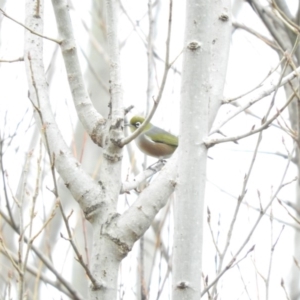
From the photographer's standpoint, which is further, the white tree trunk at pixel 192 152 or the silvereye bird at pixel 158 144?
the silvereye bird at pixel 158 144

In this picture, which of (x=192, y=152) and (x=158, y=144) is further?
(x=158, y=144)

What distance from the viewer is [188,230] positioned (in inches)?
77.1

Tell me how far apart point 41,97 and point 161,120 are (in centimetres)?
178

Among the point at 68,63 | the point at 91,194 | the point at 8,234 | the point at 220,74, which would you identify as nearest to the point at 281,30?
the point at 220,74

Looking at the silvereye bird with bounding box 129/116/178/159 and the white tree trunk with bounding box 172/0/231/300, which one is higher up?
the silvereye bird with bounding box 129/116/178/159

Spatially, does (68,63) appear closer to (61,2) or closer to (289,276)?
(61,2)

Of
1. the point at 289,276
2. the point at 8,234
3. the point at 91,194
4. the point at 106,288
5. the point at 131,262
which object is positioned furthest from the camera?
the point at 8,234

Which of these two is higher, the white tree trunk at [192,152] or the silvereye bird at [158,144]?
the silvereye bird at [158,144]

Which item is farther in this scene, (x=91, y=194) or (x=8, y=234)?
(x=8, y=234)

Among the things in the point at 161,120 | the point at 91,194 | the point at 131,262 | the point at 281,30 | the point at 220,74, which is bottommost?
the point at 91,194

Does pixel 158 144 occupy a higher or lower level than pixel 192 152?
higher

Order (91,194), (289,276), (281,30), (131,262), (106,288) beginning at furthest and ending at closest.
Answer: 1. (289,276)
2. (281,30)
3. (131,262)
4. (91,194)
5. (106,288)

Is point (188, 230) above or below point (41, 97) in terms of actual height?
below

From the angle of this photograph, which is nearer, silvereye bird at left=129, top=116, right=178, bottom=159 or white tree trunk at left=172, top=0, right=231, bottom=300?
white tree trunk at left=172, top=0, right=231, bottom=300
